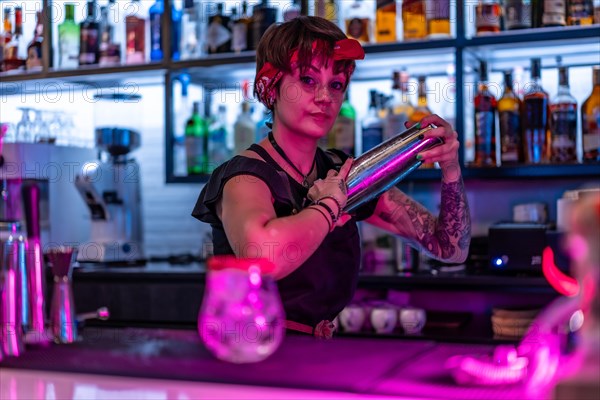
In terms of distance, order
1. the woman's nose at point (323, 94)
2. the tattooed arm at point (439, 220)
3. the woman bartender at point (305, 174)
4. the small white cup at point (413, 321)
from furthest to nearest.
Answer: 1. the small white cup at point (413, 321)
2. the tattooed arm at point (439, 220)
3. the woman's nose at point (323, 94)
4. the woman bartender at point (305, 174)

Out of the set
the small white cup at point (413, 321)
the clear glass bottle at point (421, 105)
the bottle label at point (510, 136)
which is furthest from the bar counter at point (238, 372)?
the clear glass bottle at point (421, 105)

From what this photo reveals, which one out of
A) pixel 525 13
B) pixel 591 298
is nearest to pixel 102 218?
pixel 525 13

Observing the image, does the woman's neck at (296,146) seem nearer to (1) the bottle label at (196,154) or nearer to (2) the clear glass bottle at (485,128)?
(2) the clear glass bottle at (485,128)

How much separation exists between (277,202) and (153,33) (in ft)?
6.18

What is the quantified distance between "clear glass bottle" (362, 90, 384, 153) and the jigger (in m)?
1.75

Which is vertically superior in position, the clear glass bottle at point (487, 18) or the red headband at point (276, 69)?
the clear glass bottle at point (487, 18)

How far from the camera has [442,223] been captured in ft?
6.89

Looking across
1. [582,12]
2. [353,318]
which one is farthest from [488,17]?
[353,318]

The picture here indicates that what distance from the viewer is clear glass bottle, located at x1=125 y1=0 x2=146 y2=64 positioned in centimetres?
355

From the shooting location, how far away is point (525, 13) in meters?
2.94

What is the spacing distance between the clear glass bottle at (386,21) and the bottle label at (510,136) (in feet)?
1.65

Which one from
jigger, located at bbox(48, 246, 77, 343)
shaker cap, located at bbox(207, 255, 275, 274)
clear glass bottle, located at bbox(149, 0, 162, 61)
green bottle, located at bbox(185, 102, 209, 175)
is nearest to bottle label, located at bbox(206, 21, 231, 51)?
clear glass bottle, located at bbox(149, 0, 162, 61)

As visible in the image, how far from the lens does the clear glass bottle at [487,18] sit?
9.77 feet

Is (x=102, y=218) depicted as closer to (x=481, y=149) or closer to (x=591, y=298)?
(x=481, y=149)
